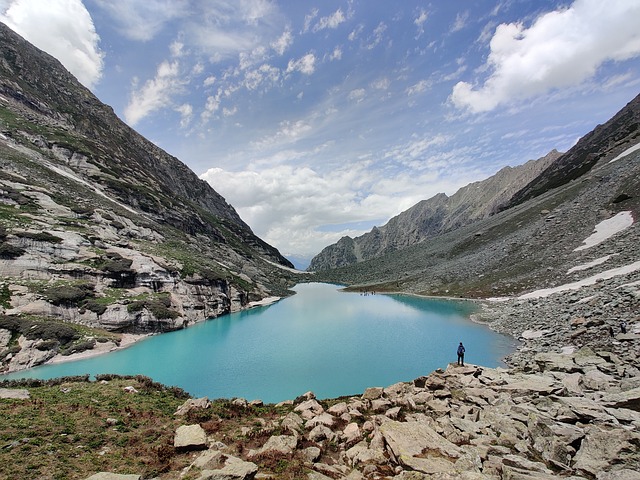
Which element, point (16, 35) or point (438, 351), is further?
point (16, 35)

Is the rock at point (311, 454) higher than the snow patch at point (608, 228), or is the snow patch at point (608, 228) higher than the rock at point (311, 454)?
the snow patch at point (608, 228)

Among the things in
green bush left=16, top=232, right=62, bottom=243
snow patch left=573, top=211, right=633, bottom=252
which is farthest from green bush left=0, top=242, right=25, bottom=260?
snow patch left=573, top=211, right=633, bottom=252

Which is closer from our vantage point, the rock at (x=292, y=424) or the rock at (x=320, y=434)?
the rock at (x=320, y=434)

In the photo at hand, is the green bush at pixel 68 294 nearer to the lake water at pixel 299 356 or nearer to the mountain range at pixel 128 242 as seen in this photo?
the mountain range at pixel 128 242

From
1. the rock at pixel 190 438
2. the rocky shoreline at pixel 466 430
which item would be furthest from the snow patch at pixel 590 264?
the rock at pixel 190 438

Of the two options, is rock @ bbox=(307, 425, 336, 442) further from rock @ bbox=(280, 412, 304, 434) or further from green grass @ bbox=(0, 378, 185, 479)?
green grass @ bbox=(0, 378, 185, 479)

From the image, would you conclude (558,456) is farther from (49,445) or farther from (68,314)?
(68,314)

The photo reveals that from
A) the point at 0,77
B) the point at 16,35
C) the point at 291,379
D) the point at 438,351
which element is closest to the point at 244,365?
the point at 291,379
